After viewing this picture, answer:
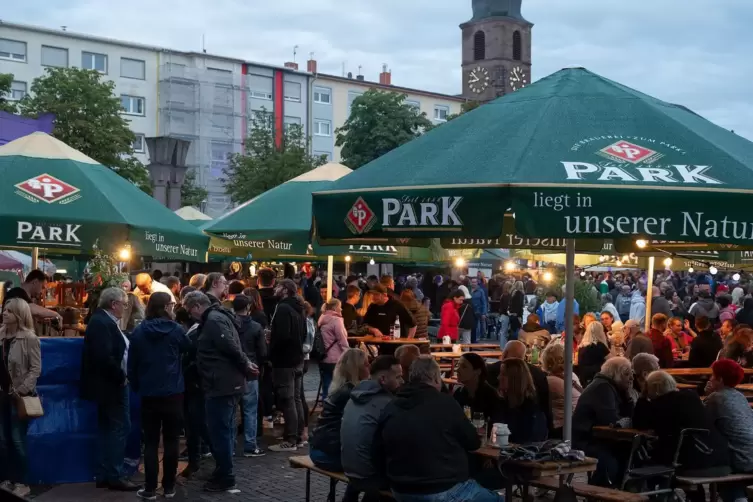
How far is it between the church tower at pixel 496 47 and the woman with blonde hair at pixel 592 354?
89.5 m

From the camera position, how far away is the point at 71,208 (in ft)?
31.5

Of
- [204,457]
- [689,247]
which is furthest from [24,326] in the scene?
[689,247]

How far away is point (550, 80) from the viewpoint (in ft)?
22.7

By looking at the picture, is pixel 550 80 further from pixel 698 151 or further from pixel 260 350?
pixel 260 350

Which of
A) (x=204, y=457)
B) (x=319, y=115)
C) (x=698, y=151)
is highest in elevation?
(x=319, y=115)

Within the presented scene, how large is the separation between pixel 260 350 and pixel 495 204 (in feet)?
17.3

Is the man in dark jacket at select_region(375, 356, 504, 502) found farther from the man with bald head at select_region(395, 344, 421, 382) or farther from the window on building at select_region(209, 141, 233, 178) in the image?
the window on building at select_region(209, 141, 233, 178)

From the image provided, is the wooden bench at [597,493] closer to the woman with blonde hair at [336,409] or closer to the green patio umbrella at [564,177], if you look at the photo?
the woman with blonde hair at [336,409]

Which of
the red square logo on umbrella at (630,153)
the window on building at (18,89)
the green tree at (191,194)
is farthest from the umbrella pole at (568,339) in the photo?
the window on building at (18,89)

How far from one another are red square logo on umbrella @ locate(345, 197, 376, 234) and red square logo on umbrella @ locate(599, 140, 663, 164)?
1.48 m

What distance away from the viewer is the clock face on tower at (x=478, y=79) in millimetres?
99719

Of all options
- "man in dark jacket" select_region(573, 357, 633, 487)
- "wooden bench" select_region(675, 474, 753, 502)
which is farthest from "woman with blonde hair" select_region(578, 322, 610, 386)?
"wooden bench" select_region(675, 474, 753, 502)

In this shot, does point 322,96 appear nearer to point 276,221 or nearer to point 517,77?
point 517,77

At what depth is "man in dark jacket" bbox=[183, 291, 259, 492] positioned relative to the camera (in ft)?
28.6
